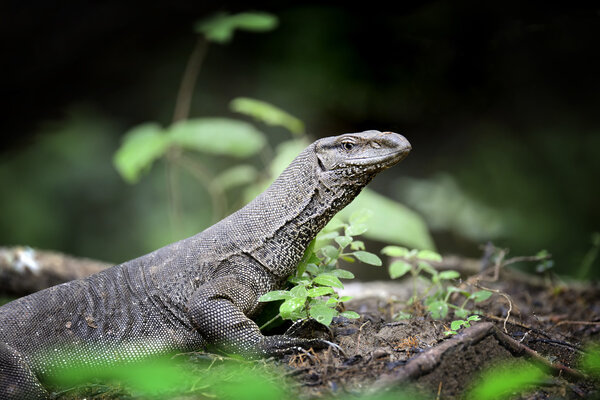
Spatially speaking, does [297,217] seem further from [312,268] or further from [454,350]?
[454,350]

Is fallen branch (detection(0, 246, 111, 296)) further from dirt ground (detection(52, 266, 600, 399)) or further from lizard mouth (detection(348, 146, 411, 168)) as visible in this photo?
lizard mouth (detection(348, 146, 411, 168))

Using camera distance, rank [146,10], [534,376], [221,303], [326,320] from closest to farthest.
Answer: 1. [534,376]
2. [326,320]
3. [221,303]
4. [146,10]

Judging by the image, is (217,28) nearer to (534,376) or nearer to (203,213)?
(203,213)

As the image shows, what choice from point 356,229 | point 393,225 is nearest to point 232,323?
point 356,229

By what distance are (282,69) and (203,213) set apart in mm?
3290

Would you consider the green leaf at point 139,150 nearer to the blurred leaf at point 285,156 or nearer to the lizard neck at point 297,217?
the blurred leaf at point 285,156

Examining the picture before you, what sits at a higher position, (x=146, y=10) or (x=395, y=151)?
(x=146, y=10)

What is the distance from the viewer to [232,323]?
146 inches

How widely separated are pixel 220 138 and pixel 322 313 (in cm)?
508

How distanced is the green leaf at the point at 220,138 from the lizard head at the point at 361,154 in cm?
401

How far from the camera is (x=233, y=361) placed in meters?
3.68

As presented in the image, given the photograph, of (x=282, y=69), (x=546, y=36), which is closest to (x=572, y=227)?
(x=546, y=36)

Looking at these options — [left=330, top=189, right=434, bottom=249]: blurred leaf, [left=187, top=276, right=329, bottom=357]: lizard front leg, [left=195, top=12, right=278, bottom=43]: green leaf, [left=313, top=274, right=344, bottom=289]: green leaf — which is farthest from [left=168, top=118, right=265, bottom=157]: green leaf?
[left=313, top=274, right=344, bottom=289]: green leaf

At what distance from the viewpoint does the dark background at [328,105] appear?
930 cm
